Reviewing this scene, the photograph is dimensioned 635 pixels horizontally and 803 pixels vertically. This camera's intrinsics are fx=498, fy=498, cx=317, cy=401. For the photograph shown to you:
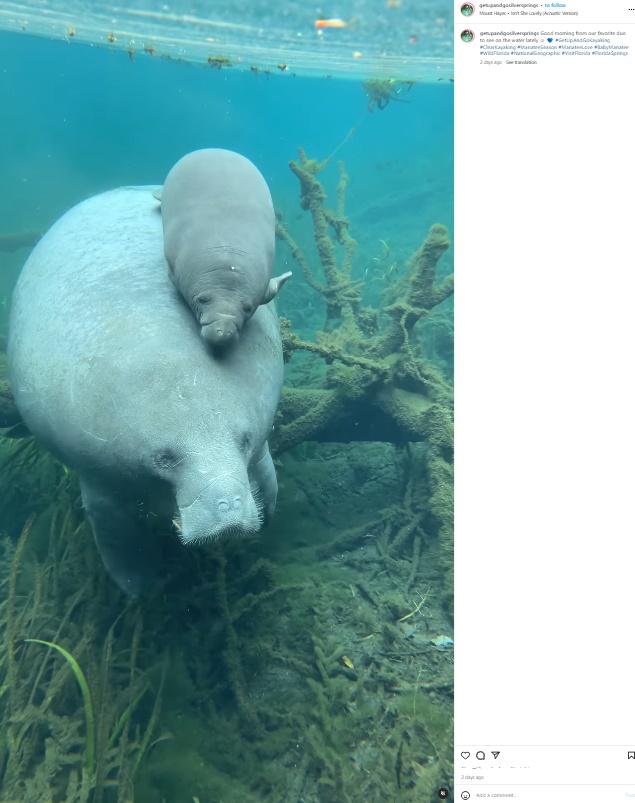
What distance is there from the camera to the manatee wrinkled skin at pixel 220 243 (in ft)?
7.16

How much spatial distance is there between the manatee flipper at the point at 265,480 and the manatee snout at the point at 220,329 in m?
1.05

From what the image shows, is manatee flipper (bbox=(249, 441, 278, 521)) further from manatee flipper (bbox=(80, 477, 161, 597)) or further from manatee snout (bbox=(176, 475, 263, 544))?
manatee snout (bbox=(176, 475, 263, 544))

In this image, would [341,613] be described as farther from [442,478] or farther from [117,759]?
[117,759]

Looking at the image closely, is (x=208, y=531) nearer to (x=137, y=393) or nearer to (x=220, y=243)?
(x=137, y=393)

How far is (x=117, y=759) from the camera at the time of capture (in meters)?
2.19

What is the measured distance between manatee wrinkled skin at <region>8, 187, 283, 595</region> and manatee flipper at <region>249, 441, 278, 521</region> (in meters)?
0.01

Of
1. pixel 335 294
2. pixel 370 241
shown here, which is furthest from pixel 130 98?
pixel 335 294

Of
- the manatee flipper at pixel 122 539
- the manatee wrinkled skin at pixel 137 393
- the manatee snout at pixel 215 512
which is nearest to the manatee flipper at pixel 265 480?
the manatee wrinkled skin at pixel 137 393

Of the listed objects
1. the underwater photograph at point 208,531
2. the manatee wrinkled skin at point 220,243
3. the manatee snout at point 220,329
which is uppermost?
the manatee wrinkled skin at point 220,243

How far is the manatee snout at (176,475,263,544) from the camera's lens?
1.97 meters
